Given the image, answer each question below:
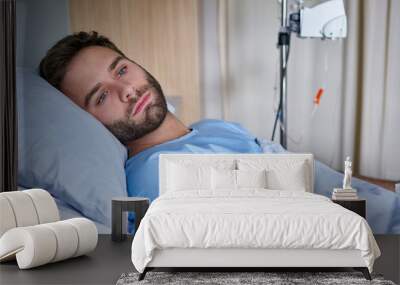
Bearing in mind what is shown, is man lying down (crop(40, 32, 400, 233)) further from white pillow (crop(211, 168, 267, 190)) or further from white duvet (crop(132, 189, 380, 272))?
white duvet (crop(132, 189, 380, 272))

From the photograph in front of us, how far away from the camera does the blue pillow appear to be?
6.73 metres

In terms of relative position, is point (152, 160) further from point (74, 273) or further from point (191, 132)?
point (74, 273)

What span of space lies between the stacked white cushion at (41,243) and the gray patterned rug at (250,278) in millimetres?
605

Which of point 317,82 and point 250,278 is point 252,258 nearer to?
point 250,278

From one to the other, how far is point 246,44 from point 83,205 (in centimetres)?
224

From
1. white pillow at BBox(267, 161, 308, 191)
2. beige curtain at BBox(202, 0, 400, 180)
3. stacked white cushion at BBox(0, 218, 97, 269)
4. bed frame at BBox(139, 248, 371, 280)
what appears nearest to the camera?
bed frame at BBox(139, 248, 371, 280)

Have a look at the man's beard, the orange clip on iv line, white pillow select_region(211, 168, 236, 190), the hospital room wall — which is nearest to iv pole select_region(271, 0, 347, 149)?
the orange clip on iv line

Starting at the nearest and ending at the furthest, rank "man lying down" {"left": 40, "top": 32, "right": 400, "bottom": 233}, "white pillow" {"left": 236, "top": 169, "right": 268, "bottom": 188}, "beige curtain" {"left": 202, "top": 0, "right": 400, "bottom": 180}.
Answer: "white pillow" {"left": 236, "top": 169, "right": 268, "bottom": 188}, "beige curtain" {"left": 202, "top": 0, "right": 400, "bottom": 180}, "man lying down" {"left": 40, "top": 32, "right": 400, "bottom": 233}

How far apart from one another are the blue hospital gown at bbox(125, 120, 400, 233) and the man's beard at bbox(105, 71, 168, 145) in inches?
7.6

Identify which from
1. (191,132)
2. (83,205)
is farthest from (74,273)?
(191,132)

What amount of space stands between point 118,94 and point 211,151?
1067mm

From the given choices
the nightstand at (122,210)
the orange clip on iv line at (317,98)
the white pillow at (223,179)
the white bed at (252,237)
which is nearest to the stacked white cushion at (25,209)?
the nightstand at (122,210)

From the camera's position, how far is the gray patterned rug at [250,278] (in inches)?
180

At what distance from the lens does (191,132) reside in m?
6.85
